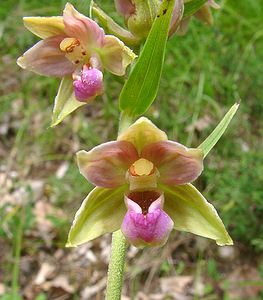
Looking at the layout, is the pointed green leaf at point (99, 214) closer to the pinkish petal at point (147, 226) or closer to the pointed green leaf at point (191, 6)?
the pinkish petal at point (147, 226)

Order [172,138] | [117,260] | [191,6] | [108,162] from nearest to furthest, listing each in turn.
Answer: [108,162] < [117,260] < [191,6] < [172,138]

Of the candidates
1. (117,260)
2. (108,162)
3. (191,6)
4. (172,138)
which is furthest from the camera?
(172,138)

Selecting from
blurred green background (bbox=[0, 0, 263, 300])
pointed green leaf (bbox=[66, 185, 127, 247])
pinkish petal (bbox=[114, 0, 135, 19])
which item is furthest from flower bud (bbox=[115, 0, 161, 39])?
blurred green background (bbox=[0, 0, 263, 300])

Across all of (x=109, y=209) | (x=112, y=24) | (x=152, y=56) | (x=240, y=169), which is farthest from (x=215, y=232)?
(x=240, y=169)

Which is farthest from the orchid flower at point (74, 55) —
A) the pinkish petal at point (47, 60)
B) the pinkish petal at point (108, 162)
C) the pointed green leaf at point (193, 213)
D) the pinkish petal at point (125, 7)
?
the pointed green leaf at point (193, 213)

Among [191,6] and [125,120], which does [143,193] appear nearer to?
[125,120]

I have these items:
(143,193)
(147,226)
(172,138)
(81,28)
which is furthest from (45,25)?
(172,138)

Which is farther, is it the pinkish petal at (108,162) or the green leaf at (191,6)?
the green leaf at (191,6)

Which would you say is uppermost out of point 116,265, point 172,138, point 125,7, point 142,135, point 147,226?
point 125,7
